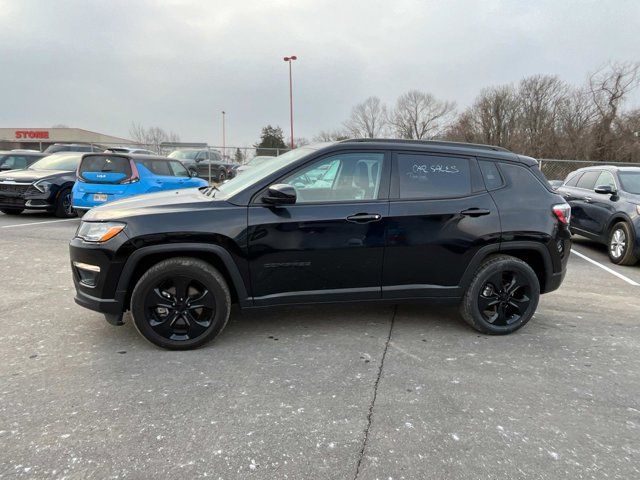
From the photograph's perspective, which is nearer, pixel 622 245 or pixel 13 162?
pixel 622 245

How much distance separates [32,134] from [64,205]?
6220 cm

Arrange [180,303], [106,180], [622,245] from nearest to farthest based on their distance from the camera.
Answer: [180,303]
[622,245]
[106,180]

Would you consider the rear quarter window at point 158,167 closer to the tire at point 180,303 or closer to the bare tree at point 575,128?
the tire at point 180,303

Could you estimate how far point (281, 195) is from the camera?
3473 mm

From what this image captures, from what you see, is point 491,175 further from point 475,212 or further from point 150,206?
point 150,206

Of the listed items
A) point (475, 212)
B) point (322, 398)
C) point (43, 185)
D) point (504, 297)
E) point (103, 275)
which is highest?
point (43, 185)

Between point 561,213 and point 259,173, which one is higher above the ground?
point 259,173

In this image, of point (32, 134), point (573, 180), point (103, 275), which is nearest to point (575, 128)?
point (573, 180)

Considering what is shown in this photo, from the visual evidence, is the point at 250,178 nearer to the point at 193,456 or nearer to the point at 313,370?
the point at 313,370

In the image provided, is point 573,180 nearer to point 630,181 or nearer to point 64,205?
point 630,181

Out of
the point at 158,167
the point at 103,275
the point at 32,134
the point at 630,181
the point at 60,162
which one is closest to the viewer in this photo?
the point at 103,275

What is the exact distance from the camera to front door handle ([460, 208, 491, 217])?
3908 mm

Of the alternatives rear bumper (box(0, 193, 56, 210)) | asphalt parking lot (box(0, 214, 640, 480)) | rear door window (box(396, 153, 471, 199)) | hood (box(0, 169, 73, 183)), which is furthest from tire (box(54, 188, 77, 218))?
rear door window (box(396, 153, 471, 199))

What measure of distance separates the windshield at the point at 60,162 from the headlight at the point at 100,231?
8.57 meters
